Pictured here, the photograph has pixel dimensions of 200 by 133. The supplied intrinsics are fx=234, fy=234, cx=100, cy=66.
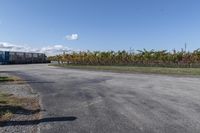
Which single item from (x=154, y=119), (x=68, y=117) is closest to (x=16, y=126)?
(x=68, y=117)

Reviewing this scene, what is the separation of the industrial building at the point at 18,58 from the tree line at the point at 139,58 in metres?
13.9

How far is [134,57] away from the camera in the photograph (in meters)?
52.4

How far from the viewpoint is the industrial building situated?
6236cm

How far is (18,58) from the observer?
68.6m

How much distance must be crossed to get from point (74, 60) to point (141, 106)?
52.1 metres

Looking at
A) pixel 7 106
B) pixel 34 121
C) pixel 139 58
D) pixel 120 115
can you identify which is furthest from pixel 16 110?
pixel 139 58

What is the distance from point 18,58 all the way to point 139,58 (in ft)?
121

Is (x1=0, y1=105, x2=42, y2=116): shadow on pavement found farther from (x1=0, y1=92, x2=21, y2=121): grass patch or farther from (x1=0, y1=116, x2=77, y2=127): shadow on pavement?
(x1=0, y1=116, x2=77, y2=127): shadow on pavement

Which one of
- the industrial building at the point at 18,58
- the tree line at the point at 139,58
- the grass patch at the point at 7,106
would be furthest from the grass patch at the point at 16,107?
the industrial building at the point at 18,58

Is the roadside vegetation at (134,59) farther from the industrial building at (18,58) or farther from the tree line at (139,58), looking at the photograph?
the industrial building at (18,58)

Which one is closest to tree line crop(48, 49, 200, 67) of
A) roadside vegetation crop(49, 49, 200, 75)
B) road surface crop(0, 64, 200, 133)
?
roadside vegetation crop(49, 49, 200, 75)

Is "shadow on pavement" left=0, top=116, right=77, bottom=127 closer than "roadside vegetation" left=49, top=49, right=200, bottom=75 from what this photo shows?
Yes

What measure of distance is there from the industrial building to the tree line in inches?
549

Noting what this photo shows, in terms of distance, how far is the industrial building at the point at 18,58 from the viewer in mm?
62362
